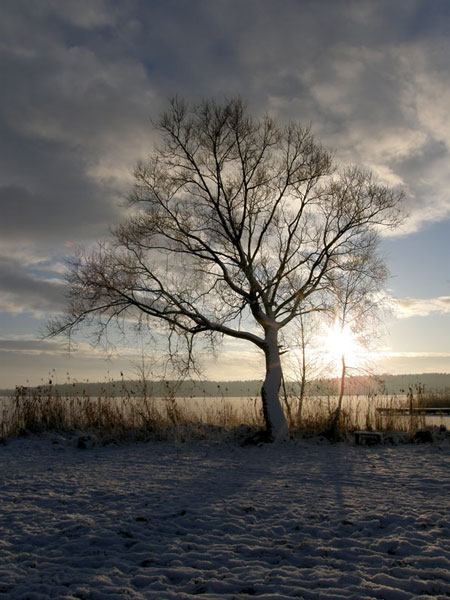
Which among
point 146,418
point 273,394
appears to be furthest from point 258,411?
point 146,418

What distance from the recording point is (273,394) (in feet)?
41.5

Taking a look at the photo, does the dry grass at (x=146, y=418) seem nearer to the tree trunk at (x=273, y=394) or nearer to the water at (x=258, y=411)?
the water at (x=258, y=411)

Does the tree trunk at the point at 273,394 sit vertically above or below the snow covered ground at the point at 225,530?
above

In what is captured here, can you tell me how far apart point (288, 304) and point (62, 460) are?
751 cm

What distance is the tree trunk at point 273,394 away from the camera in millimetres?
12211

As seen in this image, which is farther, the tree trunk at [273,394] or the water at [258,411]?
the water at [258,411]

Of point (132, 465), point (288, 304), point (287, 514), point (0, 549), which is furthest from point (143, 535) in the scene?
point (288, 304)

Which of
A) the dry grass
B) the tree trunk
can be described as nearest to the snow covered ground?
the tree trunk

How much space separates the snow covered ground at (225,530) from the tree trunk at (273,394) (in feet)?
10.2

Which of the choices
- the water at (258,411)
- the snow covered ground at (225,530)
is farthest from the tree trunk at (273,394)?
the snow covered ground at (225,530)

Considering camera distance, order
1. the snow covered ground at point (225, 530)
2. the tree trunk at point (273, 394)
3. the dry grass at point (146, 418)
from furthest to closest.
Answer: the dry grass at point (146, 418)
the tree trunk at point (273, 394)
the snow covered ground at point (225, 530)

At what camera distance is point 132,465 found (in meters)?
9.02

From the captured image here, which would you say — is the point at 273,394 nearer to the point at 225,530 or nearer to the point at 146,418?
the point at 146,418

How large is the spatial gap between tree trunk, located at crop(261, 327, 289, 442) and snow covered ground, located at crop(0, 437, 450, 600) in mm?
3123
